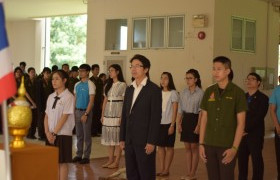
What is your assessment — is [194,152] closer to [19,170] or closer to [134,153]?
[134,153]

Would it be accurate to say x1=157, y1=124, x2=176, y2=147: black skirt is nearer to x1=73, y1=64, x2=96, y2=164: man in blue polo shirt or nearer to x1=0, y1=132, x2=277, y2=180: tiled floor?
x1=0, y1=132, x2=277, y2=180: tiled floor

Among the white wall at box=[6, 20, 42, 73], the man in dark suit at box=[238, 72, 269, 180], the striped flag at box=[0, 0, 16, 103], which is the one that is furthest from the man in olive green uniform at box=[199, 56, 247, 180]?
the white wall at box=[6, 20, 42, 73]

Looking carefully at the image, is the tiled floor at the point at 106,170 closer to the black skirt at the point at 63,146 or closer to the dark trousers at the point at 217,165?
the black skirt at the point at 63,146

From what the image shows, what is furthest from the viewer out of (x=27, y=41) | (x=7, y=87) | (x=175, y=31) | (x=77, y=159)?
(x=27, y=41)

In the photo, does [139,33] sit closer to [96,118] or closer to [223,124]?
[96,118]

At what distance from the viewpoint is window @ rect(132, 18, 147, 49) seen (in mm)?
14500

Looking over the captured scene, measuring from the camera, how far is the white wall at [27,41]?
22.4 meters

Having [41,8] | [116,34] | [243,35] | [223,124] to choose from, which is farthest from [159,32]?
[223,124]

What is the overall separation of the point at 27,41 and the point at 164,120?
15902 millimetres

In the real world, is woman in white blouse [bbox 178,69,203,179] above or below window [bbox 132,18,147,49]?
below

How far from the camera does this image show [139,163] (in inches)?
211

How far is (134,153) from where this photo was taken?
5.43 m

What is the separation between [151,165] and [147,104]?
66 cm

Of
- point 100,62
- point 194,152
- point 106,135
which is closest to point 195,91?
point 194,152
